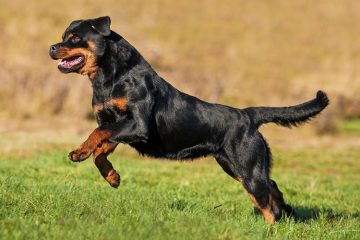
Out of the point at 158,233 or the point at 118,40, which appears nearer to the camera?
the point at 158,233

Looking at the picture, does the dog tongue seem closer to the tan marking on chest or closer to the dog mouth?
the dog mouth

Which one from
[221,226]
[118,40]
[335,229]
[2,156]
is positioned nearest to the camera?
[221,226]

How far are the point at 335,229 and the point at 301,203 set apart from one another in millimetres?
3076

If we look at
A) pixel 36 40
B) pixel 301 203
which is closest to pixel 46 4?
pixel 36 40

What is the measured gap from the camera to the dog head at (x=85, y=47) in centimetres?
773

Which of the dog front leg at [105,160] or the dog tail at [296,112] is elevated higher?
the dog tail at [296,112]

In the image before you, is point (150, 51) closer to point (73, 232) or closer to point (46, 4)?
point (46, 4)

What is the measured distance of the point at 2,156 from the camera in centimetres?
1471

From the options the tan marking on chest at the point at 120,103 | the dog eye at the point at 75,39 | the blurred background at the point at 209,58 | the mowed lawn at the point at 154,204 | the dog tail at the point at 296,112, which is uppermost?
the blurred background at the point at 209,58

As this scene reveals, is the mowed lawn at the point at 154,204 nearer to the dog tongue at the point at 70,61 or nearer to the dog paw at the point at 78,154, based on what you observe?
the dog paw at the point at 78,154

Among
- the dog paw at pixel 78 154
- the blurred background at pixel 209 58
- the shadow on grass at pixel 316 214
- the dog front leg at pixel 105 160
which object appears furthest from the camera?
the blurred background at pixel 209 58

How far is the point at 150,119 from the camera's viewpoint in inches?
306

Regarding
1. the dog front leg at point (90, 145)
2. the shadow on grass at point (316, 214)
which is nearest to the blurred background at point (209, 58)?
the shadow on grass at point (316, 214)

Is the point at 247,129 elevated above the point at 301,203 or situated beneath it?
elevated above
